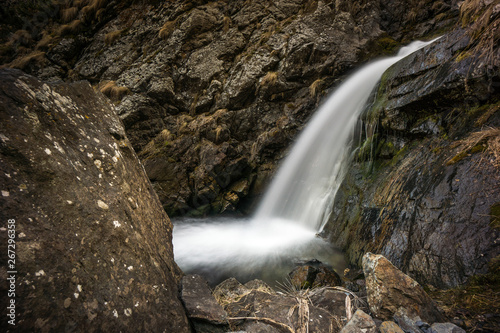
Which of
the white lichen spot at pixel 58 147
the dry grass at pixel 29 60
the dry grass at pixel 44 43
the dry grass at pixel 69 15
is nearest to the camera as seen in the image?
the white lichen spot at pixel 58 147

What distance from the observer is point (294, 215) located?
26.9 feet

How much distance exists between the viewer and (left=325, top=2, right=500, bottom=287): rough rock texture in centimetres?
262

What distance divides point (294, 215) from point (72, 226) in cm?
750

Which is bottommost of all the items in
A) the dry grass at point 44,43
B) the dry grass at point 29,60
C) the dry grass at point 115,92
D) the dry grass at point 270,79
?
the dry grass at point 115,92

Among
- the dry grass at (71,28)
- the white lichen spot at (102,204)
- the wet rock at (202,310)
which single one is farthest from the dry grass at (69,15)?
the wet rock at (202,310)

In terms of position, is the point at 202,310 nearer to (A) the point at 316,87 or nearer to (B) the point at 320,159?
(B) the point at 320,159

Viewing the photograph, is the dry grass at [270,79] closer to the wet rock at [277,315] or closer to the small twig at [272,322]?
the wet rock at [277,315]

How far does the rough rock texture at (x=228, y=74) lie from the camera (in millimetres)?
9648

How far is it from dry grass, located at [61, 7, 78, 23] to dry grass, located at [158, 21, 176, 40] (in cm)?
944

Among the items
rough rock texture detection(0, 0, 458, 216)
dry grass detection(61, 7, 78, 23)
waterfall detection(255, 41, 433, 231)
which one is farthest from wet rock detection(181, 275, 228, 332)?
dry grass detection(61, 7, 78, 23)

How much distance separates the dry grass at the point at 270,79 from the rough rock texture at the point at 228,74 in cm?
5

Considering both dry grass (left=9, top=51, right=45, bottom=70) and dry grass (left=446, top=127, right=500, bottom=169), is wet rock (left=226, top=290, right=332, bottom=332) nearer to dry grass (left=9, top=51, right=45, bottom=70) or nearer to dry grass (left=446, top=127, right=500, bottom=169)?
dry grass (left=446, top=127, right=500, bottom=169)

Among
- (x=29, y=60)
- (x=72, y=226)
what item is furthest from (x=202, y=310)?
(x=29, y=60)

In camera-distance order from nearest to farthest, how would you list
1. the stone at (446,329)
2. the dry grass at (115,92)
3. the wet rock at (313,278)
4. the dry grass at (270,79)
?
1. the stone at (446,329)
2. the wet rock at (313,278)
3. the dry grass at (270,79)
4. the dry grass at (115,92)
